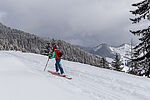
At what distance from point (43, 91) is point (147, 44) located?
42.8ft


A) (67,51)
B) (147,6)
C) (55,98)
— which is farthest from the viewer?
(67,51)

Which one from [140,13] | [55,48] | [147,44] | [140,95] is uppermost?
[140,13]

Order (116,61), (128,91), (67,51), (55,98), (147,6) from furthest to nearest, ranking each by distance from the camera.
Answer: (67,51) → (116,61) → (147,6) → (128,91) → (55,98)

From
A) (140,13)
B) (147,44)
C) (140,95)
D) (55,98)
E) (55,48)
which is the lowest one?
(140,95)

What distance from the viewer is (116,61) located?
35375 millimetres

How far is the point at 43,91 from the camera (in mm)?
4816

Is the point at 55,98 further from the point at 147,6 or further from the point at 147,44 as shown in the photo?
the point at 147,6

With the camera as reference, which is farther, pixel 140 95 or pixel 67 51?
pixel 67 51

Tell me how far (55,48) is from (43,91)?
180 inches

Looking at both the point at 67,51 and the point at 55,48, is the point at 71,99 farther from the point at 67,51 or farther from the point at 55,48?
the point at 67,51

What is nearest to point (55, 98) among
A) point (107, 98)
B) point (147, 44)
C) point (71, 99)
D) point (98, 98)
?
point (71, 99)

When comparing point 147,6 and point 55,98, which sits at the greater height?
point 147,6

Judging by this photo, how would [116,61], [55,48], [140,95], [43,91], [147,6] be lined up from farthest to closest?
[116,61] → [147,6] → [55,48] → [140,95] → [43,91]

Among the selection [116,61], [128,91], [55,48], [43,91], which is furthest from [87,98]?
[116,61]
